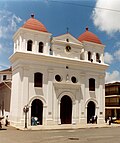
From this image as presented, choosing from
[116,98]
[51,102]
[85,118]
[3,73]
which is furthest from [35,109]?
[116,98]

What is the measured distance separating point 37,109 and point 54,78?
13.8ft

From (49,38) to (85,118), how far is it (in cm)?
1112

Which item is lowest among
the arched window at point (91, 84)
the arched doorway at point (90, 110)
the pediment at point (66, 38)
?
the arched doorway at point (90, 110)

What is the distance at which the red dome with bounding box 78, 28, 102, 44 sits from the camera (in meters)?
34.2

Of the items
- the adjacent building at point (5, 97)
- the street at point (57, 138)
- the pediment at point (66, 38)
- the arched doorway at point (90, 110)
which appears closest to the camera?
the street at point (57, 138)

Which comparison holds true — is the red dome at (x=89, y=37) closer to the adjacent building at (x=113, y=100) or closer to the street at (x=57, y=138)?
the street at (x=57, y=138)

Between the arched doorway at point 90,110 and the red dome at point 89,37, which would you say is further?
the red dome at point 89,37

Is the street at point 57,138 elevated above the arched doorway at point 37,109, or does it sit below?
below

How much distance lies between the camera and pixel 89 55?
34.2m

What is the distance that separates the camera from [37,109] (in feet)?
95.1

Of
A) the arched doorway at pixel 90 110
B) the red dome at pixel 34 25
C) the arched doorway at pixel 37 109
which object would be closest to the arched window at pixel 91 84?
the arched doorway at pixel 90 110

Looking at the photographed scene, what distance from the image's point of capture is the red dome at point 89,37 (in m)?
34.2

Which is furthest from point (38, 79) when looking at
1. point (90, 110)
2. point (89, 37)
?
point (89, 37)

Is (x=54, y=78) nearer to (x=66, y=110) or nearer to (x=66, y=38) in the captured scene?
(x=66, y=110)
